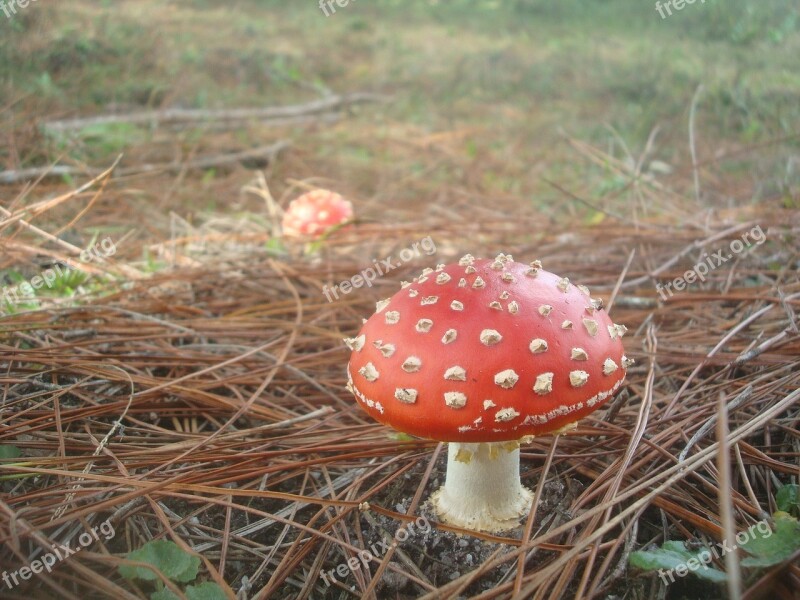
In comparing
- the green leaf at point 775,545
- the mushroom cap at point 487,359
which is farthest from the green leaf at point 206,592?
the green leaf at point 775,545

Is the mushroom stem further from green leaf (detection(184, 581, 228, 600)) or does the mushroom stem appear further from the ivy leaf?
the ivy leaf

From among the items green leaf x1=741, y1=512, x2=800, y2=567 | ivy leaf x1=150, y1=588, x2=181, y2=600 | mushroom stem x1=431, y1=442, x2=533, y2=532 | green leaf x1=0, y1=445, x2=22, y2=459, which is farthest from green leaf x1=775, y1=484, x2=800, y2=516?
green leaf x1=0, y1=445, x2=22, y2=459

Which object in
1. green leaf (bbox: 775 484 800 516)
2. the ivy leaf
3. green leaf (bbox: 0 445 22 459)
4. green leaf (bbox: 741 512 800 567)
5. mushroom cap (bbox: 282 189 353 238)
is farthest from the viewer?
mushroom cap (bbox: 282 189 353 238)

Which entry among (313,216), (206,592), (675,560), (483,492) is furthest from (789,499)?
(313,216)

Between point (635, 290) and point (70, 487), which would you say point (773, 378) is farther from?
point (70, 487)

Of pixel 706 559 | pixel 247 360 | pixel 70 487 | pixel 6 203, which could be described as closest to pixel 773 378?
A: pixel 706 559

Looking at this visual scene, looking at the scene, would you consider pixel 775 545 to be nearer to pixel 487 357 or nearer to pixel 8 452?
pixel 487 357

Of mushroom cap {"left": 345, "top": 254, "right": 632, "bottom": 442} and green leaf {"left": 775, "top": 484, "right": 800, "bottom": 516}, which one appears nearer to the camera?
mushroom cap {"left": 345, "top": 254, "right": 632, "bottom": 442}
